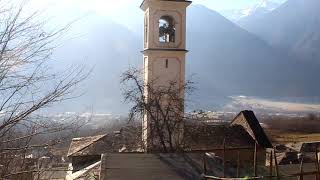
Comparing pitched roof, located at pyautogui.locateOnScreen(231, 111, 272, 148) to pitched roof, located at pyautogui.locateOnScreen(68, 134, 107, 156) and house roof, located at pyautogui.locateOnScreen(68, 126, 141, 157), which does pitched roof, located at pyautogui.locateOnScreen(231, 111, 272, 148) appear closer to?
house roof, located at pyautogui.locateOnScreen(68, 126, 141, 157)

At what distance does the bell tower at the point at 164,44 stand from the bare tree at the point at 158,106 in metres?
0.13

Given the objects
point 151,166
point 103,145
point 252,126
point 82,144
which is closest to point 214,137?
point 252,126

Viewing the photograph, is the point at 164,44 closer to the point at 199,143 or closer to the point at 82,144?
the point at 199,143

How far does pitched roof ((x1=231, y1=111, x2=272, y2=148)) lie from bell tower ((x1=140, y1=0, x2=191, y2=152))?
5.14m

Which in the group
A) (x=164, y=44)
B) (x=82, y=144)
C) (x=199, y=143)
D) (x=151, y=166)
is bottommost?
(x=82, y=144)

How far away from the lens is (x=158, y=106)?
2092 cm

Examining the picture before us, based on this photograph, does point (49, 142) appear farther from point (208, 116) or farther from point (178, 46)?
point (208, 116)

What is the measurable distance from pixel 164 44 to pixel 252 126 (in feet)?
23.0

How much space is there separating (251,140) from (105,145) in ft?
22.9

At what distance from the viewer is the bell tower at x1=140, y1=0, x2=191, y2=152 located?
20625 millimetres

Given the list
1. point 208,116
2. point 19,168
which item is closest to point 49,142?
point 19,168

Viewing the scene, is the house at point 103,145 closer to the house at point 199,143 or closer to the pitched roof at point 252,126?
the house at point 199,143

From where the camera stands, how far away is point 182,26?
20.9 metres

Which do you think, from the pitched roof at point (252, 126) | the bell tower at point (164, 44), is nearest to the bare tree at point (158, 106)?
the bell tower at point (164, 44)
